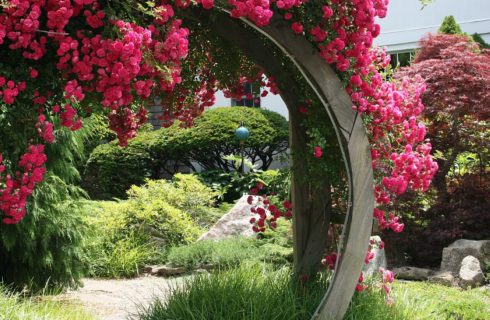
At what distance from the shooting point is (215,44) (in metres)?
4.86

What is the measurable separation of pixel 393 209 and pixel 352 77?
4559 mm

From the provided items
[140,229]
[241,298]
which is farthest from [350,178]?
[140,229]

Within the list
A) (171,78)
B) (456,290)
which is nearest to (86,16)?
(171,78)

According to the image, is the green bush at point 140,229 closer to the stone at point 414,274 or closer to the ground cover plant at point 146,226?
the ground cover plant at point 146,226

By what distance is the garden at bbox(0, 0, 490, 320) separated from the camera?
3049 mm

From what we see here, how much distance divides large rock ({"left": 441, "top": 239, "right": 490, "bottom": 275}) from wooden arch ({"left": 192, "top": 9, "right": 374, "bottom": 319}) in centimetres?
344

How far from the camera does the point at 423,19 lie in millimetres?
13211

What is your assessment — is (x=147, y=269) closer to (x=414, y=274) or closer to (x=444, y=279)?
(x=414, y=274)

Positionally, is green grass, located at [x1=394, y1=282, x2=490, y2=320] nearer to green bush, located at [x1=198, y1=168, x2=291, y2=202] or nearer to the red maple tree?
the red maple tree

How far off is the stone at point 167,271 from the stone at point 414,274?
2.57 meters

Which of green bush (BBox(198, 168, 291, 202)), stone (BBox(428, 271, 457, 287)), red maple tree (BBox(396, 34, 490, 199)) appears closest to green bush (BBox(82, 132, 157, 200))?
green bush (BBox(198, 168, 291, 202))

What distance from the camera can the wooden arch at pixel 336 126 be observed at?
3873 mm

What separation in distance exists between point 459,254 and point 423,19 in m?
7.09

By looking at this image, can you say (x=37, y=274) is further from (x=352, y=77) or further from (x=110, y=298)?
(x=352, y=77)
